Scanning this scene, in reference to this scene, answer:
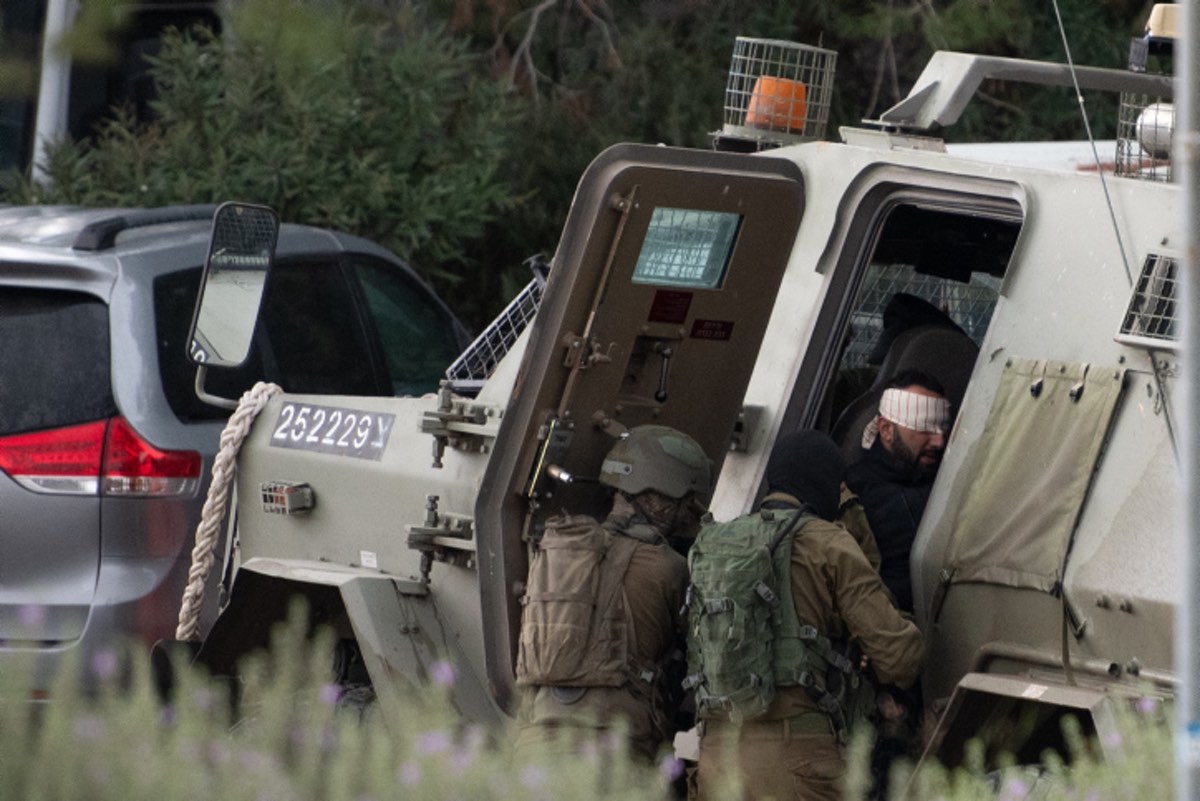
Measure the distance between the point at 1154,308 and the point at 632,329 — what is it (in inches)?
52.7

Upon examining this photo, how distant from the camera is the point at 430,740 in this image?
11.2 feet

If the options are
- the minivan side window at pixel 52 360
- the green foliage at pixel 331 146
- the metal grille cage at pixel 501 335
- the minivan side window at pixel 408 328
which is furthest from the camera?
the green foliage at pixel 331 146

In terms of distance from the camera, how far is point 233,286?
18.5ft

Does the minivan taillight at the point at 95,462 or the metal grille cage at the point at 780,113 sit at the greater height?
the metal grille cage at the point at 780,113

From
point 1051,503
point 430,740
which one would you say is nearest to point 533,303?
point 1051,503

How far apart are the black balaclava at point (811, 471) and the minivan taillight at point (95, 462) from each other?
2322mm

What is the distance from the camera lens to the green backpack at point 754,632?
4.64m

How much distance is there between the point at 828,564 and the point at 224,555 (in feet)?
6.86

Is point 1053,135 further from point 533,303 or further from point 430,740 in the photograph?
point 430,740

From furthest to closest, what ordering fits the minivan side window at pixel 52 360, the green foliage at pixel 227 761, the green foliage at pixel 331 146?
the green foliage at pixel 331 146, the minivan side window at pixel 52 360, the green foliage at pixel 227 761

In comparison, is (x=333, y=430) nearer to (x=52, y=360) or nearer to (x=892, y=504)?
(x=52, y=360)

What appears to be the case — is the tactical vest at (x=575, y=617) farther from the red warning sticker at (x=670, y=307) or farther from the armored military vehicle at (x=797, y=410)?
the red warning sticker at (x=670, y=307)

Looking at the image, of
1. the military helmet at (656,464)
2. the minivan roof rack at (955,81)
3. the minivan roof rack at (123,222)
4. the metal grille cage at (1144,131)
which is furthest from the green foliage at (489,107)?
the military helmet at (656,464)

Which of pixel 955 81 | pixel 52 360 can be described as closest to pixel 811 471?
pixel 955 81
